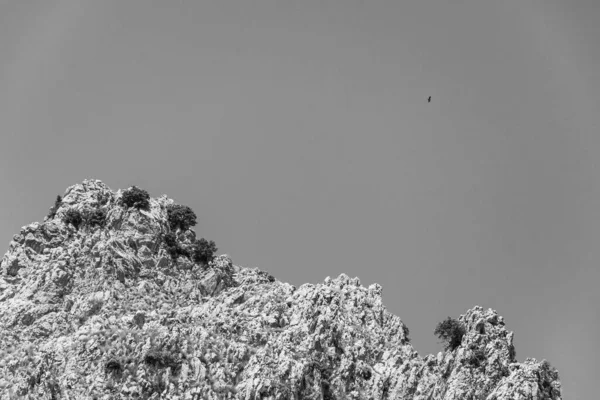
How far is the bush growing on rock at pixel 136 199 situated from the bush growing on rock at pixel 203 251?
350 inches

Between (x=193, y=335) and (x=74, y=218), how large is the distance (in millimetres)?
28891

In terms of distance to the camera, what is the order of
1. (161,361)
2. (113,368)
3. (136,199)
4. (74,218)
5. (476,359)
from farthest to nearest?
(136,199) < (74,218) < (476,359) < (161,361) < (113,368)

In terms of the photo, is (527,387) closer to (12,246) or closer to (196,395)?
(196,395)

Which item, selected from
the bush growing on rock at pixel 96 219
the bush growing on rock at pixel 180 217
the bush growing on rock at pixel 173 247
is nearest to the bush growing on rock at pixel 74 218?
the bush growing on rock at pixel 96 219

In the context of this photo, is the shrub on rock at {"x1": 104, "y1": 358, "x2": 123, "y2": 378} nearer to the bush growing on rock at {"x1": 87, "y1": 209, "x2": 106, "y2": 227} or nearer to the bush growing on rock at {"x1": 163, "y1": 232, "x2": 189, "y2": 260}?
the bush growing on rock at {"x1": 163, "y1": 232, "x2": 189, "y2": 260}

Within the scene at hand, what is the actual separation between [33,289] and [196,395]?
28019mm

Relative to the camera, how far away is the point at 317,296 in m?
121

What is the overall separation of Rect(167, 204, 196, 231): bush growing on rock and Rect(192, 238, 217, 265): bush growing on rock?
339cm

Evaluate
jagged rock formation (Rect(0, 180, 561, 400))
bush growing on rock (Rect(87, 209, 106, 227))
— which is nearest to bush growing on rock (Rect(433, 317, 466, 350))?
jagged rock formation (Rect(0, 180, 561, 400))

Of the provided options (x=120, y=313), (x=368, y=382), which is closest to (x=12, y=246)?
(x=120, y=313)

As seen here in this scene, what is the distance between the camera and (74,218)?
132000mm

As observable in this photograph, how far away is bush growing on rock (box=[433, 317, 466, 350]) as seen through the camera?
11894 centimetres

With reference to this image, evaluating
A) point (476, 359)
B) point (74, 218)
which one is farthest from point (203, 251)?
Result: point (476, 359)

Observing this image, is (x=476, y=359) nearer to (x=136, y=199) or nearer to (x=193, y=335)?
(x=193, y=335)
